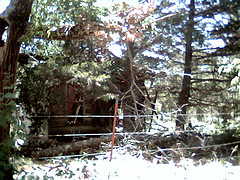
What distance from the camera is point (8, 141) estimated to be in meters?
2.98

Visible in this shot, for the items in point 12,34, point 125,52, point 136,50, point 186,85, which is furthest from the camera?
point 136,50

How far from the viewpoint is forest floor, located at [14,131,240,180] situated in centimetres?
370

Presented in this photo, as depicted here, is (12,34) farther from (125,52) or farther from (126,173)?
(125,52)

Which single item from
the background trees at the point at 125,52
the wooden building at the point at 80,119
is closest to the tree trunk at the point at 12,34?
the background trees at the point at 125,52

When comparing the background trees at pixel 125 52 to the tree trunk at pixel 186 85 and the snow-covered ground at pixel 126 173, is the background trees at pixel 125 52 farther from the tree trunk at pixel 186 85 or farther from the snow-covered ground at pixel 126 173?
the snow-covered ground at pixel 126 173

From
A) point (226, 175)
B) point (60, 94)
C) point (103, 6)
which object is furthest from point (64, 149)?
point (226, 175)

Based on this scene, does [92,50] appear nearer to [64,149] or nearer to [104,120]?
[64,149]

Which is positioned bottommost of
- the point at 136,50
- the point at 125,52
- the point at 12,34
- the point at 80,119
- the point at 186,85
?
the point at 80,119

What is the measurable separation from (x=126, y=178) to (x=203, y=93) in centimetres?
→ 579

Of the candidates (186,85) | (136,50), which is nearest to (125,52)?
(136,50)

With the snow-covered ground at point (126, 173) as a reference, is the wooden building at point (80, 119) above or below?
above

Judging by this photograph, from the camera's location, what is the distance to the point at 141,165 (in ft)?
16.1

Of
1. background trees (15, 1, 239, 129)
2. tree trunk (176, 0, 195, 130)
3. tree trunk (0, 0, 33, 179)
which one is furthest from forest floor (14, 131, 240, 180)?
tree trunk (0, 0, 33, 179)

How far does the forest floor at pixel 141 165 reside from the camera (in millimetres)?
3701
